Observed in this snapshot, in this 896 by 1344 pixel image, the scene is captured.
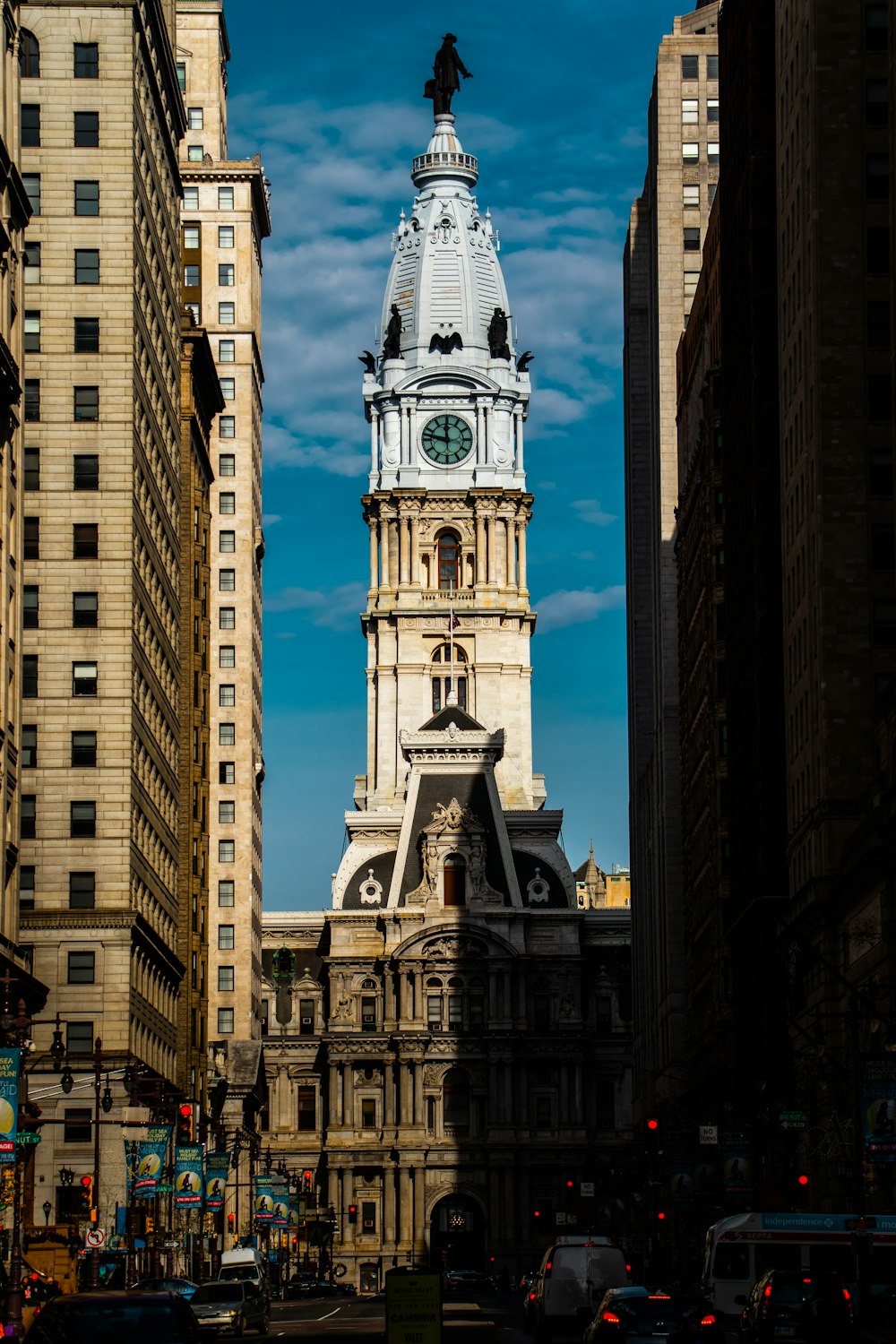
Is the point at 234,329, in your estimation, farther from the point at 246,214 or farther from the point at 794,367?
the point at 794,367

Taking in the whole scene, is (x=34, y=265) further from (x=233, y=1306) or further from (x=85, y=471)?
(x=233, y=1306)

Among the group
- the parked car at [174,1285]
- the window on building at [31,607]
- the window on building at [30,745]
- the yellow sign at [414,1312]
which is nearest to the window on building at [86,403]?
the window on building at [31,607]

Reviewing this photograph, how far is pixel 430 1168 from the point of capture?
19025cm

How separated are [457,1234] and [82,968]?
10016 centimetres

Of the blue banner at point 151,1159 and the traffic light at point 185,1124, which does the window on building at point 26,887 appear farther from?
the blue banner at point 151,1159

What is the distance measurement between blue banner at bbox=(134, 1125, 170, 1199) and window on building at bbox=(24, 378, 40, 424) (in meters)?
27.8

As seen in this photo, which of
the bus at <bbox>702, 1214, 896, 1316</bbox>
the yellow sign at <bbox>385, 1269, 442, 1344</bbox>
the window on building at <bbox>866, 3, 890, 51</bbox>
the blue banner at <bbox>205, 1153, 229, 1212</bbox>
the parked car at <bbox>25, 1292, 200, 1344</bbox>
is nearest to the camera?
the parked car at <bbox>25, 1292, 200, 1344</bbox>

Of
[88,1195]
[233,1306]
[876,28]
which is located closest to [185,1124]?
[88,1195]

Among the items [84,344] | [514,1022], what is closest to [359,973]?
[514,1022]

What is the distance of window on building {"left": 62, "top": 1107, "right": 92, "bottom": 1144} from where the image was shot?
95562 mm

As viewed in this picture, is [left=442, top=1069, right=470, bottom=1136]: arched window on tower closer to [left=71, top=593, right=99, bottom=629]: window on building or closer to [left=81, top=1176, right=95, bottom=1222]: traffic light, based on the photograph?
[left=71, top=593, right=99, bottom=629]: window on building

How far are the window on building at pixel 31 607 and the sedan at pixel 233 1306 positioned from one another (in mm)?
A: 28479

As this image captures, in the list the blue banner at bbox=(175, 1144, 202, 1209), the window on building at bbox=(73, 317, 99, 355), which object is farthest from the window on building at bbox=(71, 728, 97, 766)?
the blue banner at bbox=(175, 1144, 202, 1209)

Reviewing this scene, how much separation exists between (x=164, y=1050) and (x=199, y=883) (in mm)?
22540
